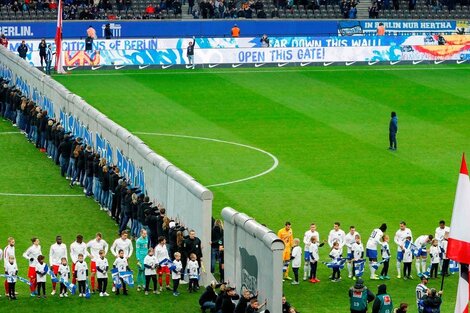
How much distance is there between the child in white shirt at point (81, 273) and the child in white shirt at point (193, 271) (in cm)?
243

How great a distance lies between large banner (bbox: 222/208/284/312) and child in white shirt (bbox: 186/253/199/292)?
0.72 m

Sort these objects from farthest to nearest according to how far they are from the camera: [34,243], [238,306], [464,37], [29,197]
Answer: [464,37] → [29,197] → [34,243] → [238,306]

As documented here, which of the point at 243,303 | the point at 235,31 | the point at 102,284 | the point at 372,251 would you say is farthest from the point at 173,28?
the point at 243,303

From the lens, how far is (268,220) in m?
35.4

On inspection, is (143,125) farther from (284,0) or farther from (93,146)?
(284,0)

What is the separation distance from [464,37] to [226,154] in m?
28.8

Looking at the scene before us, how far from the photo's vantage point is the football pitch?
3434cm

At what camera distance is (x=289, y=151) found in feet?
149

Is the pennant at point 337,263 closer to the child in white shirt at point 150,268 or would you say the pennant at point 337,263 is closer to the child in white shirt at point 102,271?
the child in white shirt at point 150,268

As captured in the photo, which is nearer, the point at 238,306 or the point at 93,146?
the point at 238,306

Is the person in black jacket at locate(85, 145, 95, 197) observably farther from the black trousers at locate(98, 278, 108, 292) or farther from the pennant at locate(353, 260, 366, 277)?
the pennant at locate(353, 260, 366, 277)

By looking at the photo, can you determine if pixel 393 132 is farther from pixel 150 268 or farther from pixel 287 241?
pixel 150 268

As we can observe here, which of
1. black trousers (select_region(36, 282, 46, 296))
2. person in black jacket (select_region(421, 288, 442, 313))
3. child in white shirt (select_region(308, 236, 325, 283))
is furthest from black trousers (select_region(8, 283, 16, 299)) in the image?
person in black jacket (select_region(421, 288, 442, 313))

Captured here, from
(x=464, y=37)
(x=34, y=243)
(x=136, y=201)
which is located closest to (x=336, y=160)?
(x=136, y=201)
